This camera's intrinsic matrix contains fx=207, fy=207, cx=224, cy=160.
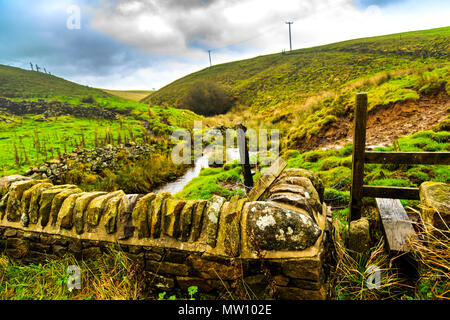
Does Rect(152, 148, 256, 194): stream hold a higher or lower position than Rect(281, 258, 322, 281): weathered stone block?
lower

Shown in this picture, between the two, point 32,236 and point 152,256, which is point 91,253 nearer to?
point 152,256

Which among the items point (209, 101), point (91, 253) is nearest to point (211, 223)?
point (91, 253)

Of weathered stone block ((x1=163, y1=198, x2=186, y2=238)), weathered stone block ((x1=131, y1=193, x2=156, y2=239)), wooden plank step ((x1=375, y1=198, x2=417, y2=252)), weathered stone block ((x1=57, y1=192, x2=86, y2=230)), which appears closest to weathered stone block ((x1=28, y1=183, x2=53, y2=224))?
weathered stone block ((x1=57, y1=192, x2=86, y2=230))

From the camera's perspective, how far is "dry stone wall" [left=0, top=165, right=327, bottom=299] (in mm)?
2137

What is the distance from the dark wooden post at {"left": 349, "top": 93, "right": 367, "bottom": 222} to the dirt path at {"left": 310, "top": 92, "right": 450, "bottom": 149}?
17.3ft

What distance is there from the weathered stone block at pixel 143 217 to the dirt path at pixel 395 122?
319 inches

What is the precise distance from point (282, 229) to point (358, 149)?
82.0 inches

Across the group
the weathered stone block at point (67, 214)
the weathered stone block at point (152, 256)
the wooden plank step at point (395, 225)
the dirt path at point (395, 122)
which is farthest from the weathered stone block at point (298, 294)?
the dirt path at point (395, 122)


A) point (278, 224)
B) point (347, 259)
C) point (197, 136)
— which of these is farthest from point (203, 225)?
point (197, 136)

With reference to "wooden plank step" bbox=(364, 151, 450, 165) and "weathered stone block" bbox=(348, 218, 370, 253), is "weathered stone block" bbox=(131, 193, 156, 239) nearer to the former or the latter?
"weathered stone block" bbox=(348, 218, 370, 253)

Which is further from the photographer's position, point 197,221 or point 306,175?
point 306,175

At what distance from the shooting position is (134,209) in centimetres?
266

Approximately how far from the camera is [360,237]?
2729mm

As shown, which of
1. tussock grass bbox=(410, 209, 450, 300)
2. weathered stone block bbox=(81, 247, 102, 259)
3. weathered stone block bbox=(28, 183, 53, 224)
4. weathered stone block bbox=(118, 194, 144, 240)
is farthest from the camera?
weathered stone block bbox=(28, 183, 53, 224)
